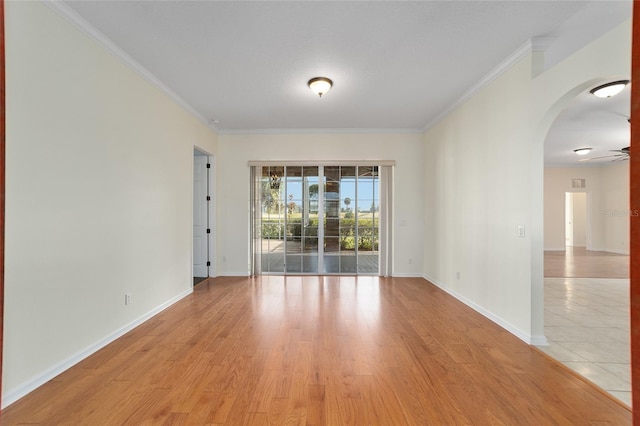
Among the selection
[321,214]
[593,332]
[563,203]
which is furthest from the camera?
[563,203]

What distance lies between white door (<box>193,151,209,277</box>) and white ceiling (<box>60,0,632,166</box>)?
4.73 feet

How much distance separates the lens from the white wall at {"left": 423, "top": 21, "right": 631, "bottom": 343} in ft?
7.72

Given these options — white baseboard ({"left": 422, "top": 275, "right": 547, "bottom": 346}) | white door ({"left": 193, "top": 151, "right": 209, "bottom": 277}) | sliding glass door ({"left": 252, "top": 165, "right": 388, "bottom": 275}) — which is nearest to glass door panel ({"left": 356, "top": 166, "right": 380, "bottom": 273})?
sliding glass door ({"left": 252, "top": 165, "right": 388, "bottom": 275})

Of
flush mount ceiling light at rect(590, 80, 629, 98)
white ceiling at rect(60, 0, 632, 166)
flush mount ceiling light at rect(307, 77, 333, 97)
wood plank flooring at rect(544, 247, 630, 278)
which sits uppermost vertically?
white ceiling at rect(60, 0, 632, 166)

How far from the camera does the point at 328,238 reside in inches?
221

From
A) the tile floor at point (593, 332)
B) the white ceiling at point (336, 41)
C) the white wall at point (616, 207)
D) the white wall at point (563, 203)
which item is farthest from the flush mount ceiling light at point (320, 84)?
the white wall at point (616, 207)

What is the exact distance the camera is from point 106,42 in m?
2.65

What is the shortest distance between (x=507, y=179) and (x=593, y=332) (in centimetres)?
180

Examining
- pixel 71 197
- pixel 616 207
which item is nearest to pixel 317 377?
pixel 71 197

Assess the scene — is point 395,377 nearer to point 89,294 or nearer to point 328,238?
point 89,294

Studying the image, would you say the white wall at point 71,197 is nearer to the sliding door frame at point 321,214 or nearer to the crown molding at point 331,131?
the crown molding at point 331,131

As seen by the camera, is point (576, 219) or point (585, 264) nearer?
point (585, 264)

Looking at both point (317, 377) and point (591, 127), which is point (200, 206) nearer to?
point (317, 377)

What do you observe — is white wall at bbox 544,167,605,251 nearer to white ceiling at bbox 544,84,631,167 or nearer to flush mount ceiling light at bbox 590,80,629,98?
white ceiling at bbox 544,84,631,167
